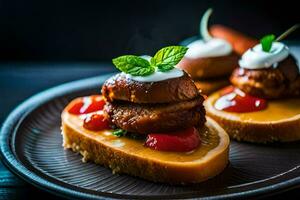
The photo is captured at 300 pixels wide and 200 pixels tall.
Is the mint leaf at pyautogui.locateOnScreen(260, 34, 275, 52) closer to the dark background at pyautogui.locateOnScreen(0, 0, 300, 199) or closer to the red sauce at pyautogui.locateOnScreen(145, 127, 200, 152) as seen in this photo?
the red sauce at pyautogui.locateOnScreen(145, 127, 200, 152)

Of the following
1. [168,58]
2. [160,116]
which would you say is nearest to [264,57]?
[168,58]

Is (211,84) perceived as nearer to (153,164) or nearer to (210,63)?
(210,63)

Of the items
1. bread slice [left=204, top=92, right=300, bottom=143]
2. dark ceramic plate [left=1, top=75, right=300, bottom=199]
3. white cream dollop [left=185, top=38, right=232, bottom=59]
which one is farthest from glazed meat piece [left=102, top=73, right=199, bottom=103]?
white cream dollop [left=185, top=38, right=232, bottom=59]

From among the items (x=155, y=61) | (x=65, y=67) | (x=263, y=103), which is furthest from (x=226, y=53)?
(x=65, y=67)

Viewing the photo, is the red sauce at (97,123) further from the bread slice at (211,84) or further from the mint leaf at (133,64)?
the bread slice at (211,84)

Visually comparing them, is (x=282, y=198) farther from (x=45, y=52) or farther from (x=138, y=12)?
(x=45, y=52)

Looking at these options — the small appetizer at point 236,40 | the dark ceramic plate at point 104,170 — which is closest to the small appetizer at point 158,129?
the dark ceramic plate at point 104,170
